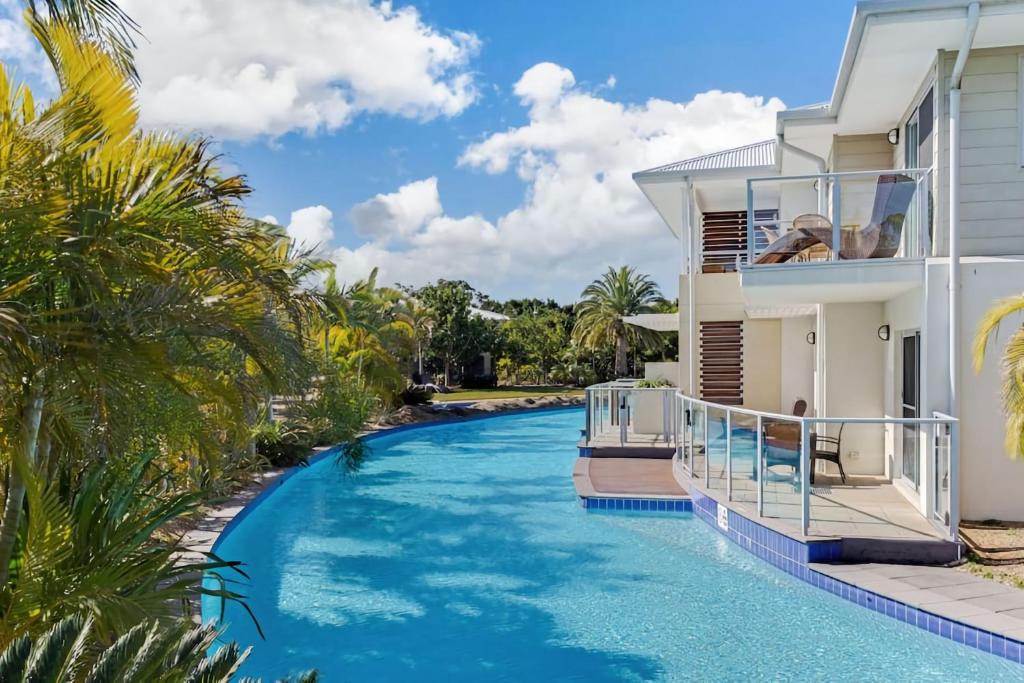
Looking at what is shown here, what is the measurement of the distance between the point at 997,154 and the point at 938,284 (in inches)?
71.6

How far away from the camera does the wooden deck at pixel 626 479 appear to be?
1175 centimetres

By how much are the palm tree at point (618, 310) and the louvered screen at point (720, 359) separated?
22.2 m

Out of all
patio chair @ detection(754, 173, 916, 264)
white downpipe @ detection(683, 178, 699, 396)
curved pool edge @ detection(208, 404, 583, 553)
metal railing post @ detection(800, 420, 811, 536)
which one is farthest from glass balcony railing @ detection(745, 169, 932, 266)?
curved pool edge @ detection(208, 404, 583, 553)

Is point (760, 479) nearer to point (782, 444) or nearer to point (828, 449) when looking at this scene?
point (782, 444)

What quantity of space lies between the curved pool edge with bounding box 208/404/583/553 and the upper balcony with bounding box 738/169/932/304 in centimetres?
792

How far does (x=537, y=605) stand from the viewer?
8.02m

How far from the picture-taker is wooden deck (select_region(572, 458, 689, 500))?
11.8 metres

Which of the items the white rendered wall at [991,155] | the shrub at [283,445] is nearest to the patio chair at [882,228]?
the white rendered wall at [991,155]

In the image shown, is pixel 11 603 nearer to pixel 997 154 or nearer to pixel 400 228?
pixel 997 154

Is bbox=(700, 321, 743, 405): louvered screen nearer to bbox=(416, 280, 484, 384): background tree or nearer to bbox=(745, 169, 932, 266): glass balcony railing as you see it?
bbox=(745, 169, 932, 266): glass balcony railing

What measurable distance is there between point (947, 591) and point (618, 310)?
3419cm

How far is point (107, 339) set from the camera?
388 centimetres

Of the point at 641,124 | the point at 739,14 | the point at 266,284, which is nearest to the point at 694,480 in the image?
the point at 266,284

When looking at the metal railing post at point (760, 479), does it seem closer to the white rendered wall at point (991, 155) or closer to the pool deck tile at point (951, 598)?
the pool deck tile at point (951, 598)
